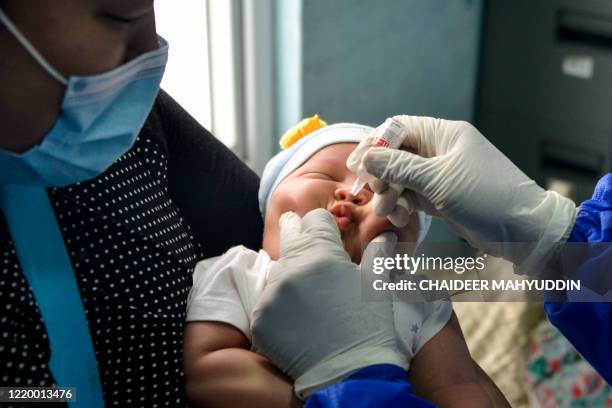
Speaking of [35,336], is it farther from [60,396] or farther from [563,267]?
[563,267]

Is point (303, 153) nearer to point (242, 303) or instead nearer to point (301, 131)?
point (301, 131)

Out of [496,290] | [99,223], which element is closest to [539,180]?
[496,290]

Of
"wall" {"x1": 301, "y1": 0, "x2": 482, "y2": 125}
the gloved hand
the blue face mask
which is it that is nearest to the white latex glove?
the gloved hand

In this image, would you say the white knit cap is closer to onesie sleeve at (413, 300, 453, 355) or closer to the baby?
the baby

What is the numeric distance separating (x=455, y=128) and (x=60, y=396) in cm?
68

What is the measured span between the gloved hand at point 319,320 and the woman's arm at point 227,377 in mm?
23

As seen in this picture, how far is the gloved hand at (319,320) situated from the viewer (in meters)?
1.15

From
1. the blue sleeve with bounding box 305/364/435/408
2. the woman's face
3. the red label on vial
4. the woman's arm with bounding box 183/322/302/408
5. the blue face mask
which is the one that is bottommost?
the woman's arm with bounding box 183/322/302/408

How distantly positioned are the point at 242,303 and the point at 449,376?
33cm

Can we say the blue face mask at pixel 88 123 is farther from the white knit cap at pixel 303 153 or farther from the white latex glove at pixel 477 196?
the white knit cap at pixel 303 153

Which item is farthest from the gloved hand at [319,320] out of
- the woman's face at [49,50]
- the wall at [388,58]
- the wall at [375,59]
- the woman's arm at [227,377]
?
the wall at [388,58]

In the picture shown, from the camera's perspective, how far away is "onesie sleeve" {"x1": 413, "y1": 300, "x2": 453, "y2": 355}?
4.14 feet

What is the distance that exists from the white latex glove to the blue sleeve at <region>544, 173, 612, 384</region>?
0.03 m

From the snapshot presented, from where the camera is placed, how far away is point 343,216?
1333 mm
